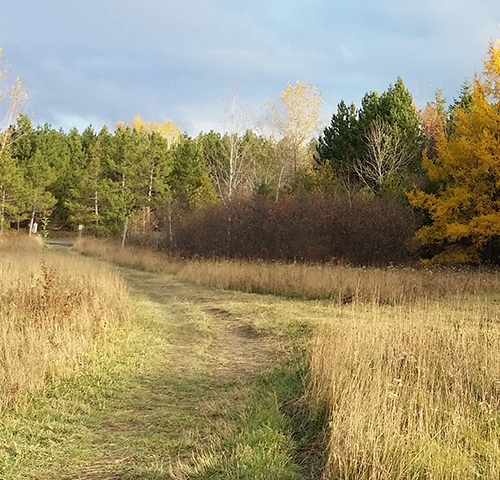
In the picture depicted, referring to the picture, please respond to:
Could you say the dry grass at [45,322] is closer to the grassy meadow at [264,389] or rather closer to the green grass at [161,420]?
the grassy meadow at [264,389]

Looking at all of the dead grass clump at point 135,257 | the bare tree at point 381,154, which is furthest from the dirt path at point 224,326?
the bare tree at point 381,154

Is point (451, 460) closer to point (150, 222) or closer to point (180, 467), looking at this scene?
point (180, 467)

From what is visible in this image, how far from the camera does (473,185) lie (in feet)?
58.5

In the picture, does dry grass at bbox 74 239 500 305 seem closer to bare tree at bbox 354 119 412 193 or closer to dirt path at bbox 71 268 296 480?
dirt path at bbox 71 268 296 480

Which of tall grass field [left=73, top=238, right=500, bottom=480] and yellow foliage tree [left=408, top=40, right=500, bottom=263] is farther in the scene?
yellow foliage tree [left=408, top=40, right=500, bottom=263]

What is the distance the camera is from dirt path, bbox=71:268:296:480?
12.4 feet

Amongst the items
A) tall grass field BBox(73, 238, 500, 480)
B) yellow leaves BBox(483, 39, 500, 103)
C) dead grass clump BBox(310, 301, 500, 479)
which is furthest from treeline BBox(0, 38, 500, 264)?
dead grass clump BBox(310, 301, 500, 479)

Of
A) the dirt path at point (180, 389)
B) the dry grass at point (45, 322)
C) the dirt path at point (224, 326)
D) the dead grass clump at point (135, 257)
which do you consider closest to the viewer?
the dirt path at point (180, 389)

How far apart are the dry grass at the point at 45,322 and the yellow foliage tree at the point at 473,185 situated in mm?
12930

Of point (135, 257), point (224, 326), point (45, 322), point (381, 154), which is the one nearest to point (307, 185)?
point (381, 154)

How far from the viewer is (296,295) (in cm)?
1287

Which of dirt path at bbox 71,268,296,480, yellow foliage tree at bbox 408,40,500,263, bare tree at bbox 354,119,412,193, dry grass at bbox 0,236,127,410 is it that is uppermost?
bare tree at bbox 354,119,412,193

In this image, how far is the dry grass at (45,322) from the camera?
Result: 524 centimetres

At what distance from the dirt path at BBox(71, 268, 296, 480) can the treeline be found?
973 centimetres
